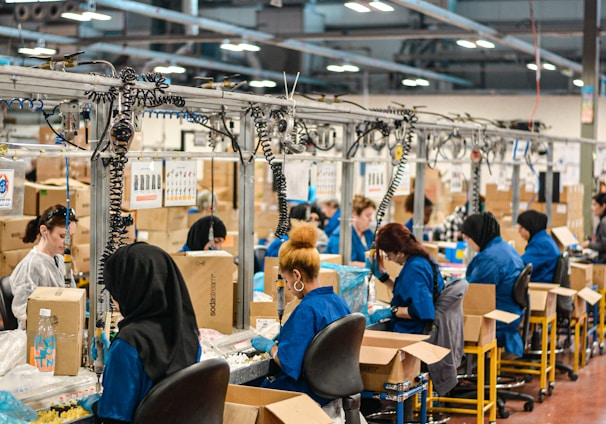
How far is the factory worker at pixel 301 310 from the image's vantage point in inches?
150

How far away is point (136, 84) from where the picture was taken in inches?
136

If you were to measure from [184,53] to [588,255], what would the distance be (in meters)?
6.60

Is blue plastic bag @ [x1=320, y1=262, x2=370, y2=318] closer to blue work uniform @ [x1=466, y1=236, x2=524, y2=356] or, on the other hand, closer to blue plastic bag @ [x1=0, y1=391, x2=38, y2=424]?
blue work uniform @ [x1=466, y1=236, x2=524, y2=356]

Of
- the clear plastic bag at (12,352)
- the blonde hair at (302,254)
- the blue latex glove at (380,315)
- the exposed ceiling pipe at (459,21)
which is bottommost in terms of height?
the blue latex glove at (380,315)

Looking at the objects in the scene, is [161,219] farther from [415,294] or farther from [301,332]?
[301,332]

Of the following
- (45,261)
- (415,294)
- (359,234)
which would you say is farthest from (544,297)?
(45,261)

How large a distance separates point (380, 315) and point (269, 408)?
2165mm

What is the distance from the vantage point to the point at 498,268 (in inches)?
247

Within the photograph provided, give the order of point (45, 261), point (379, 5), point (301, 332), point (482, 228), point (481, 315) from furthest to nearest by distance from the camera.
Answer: point (379, 5), point (482, 228), point (481, 315), point (45, 261), point (301, 332)

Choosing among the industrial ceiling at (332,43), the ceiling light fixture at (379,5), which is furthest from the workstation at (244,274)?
the industrial ceiling at (332,43)

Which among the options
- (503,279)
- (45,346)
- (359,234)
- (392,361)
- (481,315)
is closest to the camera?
(45,346)

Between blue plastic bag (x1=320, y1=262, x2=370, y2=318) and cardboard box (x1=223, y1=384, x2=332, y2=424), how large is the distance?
171cm

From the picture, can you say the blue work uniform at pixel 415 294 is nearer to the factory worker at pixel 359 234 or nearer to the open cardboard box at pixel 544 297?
the open cardboard box at pixel 544 297

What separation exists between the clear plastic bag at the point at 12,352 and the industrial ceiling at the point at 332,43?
240 inches
